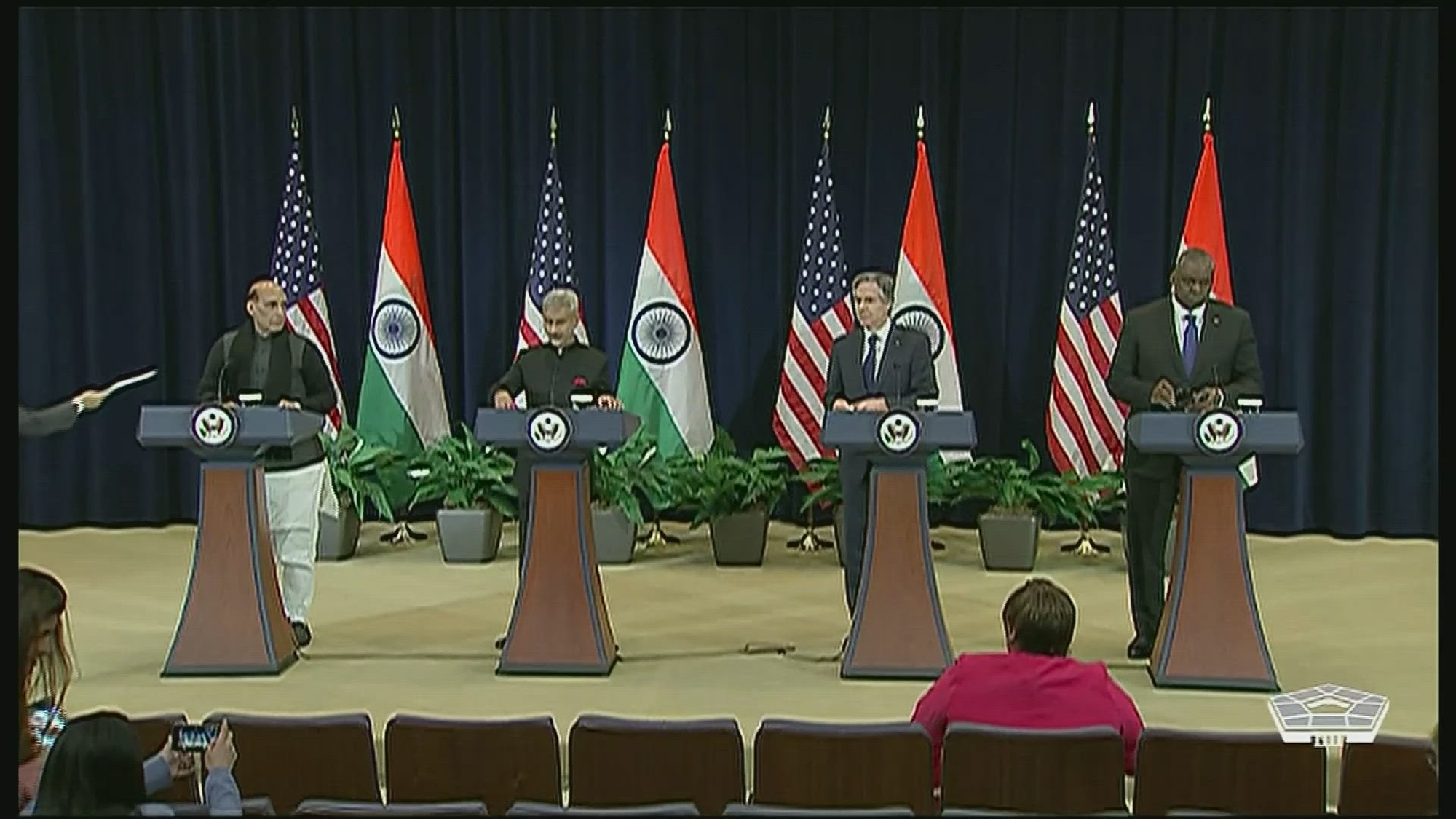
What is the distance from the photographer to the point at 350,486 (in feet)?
27.4

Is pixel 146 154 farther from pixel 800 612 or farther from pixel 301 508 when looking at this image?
pixel 800 612

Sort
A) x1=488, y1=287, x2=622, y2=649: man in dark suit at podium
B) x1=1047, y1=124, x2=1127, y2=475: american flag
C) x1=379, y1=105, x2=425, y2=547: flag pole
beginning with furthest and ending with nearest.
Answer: x1=379, y1=105, x2=425, y2=547: flag pole → x1=1047, y1=124, x2=1127, y2=475: american flag → x1=488, y1=287, x2=622, y2=649: man in dark suit at podium

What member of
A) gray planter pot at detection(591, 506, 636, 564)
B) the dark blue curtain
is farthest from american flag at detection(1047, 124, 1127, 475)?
gray planter pot at detection(591, 506, 636, 564)

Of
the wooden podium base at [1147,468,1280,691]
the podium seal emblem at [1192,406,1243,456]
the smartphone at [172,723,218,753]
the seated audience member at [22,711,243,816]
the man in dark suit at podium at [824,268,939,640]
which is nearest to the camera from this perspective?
the seated audience member at [22,711,243,816]

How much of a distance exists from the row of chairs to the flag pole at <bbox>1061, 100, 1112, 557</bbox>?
17.1ft

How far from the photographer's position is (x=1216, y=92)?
8.95m

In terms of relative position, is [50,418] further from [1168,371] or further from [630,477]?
[630,477]

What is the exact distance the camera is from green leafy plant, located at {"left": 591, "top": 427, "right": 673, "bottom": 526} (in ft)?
26.9

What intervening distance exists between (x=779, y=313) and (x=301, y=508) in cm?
402

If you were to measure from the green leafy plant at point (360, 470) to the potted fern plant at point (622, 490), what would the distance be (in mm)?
1206

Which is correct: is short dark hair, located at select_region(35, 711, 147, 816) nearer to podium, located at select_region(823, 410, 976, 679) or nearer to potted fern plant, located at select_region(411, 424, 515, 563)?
podium, located at select_region(823, 410, 976, 679)

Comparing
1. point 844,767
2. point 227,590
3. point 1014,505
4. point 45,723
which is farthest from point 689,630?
point 45,723

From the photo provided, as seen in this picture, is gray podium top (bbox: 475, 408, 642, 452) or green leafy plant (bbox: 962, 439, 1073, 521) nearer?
gray podium top (bbox: 475, 408, 642, 452)

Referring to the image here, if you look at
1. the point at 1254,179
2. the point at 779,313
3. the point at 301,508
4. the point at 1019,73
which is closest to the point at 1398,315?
the point at 1254,179
